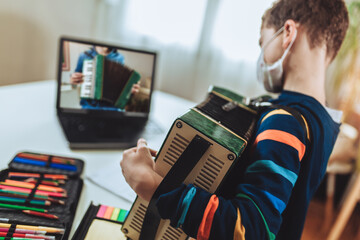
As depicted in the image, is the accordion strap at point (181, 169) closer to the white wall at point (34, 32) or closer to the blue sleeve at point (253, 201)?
the blue sleeve at point (253, 201)

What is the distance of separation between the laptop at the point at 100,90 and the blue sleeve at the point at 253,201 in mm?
525

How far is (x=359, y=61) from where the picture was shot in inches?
71.6

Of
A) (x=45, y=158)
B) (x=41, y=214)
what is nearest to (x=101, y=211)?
(x=41, y=214)

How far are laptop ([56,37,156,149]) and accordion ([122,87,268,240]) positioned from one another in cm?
44

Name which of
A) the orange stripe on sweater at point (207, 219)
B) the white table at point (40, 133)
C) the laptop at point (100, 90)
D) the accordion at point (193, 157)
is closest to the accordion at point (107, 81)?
the laptop at point (100, 90)

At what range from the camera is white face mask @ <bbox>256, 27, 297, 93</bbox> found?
664 mm

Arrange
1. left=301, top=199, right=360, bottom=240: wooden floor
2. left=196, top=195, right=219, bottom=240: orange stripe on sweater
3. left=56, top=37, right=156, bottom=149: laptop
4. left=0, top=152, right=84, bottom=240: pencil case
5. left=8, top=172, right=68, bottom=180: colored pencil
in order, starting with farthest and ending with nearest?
left=301, top=199, right=360, bottom=240: wooden floor, left=56, top=37, right=156, bottom=149: laptop, left=8, top=172, right=68, bottom=180: colored pencil, left=0, top=152, right=84, bottom=240: pencil case, left=196, top=195, right=219, bottom=240: orange stripe on sweater

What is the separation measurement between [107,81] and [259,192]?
26.4 inches

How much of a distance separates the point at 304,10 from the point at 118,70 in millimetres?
593

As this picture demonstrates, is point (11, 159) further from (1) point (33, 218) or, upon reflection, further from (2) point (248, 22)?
(2) point (248, 22)

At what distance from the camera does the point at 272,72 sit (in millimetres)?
702

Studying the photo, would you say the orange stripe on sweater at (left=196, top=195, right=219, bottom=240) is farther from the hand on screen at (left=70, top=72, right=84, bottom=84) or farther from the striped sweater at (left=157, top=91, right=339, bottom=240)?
the hand on screen at (left=70, top=72, right=84, bottom=84)

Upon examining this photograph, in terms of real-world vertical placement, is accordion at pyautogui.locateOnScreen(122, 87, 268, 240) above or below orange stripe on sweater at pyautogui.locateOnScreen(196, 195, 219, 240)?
above

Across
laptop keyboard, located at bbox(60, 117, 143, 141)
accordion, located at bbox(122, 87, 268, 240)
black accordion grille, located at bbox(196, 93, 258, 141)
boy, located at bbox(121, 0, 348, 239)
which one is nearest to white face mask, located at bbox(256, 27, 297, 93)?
boy, located at bbox(121, 0, 348, 239)
